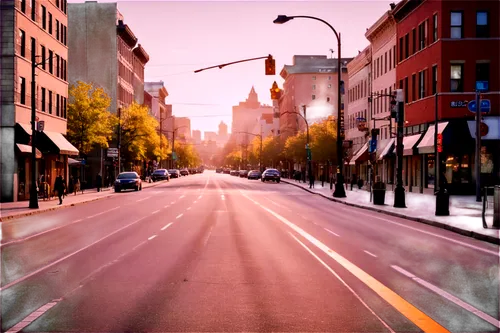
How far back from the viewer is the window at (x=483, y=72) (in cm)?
4350

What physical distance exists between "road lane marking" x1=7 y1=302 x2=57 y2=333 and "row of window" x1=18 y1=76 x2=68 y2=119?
110 ft

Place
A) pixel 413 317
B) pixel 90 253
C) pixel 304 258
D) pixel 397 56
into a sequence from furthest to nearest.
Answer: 1. pixel 397 56
2. pixel 90 253
3. pixel 304 258
4. pixel 413 317

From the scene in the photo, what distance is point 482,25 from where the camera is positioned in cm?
4372

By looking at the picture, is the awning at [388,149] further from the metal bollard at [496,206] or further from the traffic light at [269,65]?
the metal bollard at [496,206]

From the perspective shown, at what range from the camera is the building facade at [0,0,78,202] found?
38.2m

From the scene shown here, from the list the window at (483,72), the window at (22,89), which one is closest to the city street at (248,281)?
the window at (22,89)

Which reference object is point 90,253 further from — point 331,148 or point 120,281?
point 331,148

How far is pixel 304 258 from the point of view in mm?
13164

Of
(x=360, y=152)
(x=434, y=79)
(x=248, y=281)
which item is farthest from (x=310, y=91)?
(x=248, y=281)

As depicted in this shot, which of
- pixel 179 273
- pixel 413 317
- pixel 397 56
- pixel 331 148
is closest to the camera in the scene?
pixel 413 317

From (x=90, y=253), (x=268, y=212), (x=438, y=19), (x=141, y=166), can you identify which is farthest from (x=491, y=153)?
(x=141, y=166)

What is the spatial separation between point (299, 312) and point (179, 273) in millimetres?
3598

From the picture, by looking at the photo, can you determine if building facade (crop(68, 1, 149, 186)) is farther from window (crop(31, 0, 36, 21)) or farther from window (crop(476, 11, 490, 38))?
window (crop(476, 11, 490, 38))

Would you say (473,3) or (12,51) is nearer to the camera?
(12,51)
